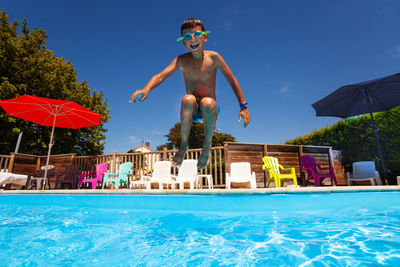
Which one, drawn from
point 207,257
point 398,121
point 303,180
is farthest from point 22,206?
point 398,121

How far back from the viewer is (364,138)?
7957 millimetres

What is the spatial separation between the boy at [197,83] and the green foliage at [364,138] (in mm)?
7145

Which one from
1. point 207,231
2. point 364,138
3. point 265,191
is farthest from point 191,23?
point 364,138

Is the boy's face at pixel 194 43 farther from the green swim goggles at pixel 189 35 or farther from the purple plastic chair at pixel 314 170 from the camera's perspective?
the purple plastic chair at pixel 314 170

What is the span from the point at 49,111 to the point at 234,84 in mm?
6462

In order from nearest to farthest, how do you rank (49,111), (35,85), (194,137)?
(49,111) → (35,85) → (194,137)

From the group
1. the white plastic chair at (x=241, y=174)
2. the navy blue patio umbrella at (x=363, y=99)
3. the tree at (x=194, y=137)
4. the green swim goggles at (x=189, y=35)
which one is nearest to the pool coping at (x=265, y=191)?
the green swim goggles at (x=189, y=35)

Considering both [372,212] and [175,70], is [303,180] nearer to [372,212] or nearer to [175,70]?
[372,212]

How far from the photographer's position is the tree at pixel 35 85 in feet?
37.4

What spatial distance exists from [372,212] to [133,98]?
129 inches

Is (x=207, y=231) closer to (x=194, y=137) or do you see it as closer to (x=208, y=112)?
(x=208, y=112)

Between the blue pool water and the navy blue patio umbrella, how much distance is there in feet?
11.7

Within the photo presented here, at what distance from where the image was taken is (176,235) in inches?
83.8

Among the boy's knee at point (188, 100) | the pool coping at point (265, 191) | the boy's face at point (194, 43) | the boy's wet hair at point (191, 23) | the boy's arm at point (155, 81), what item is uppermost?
the boy's wet hair at point (191, 23)
